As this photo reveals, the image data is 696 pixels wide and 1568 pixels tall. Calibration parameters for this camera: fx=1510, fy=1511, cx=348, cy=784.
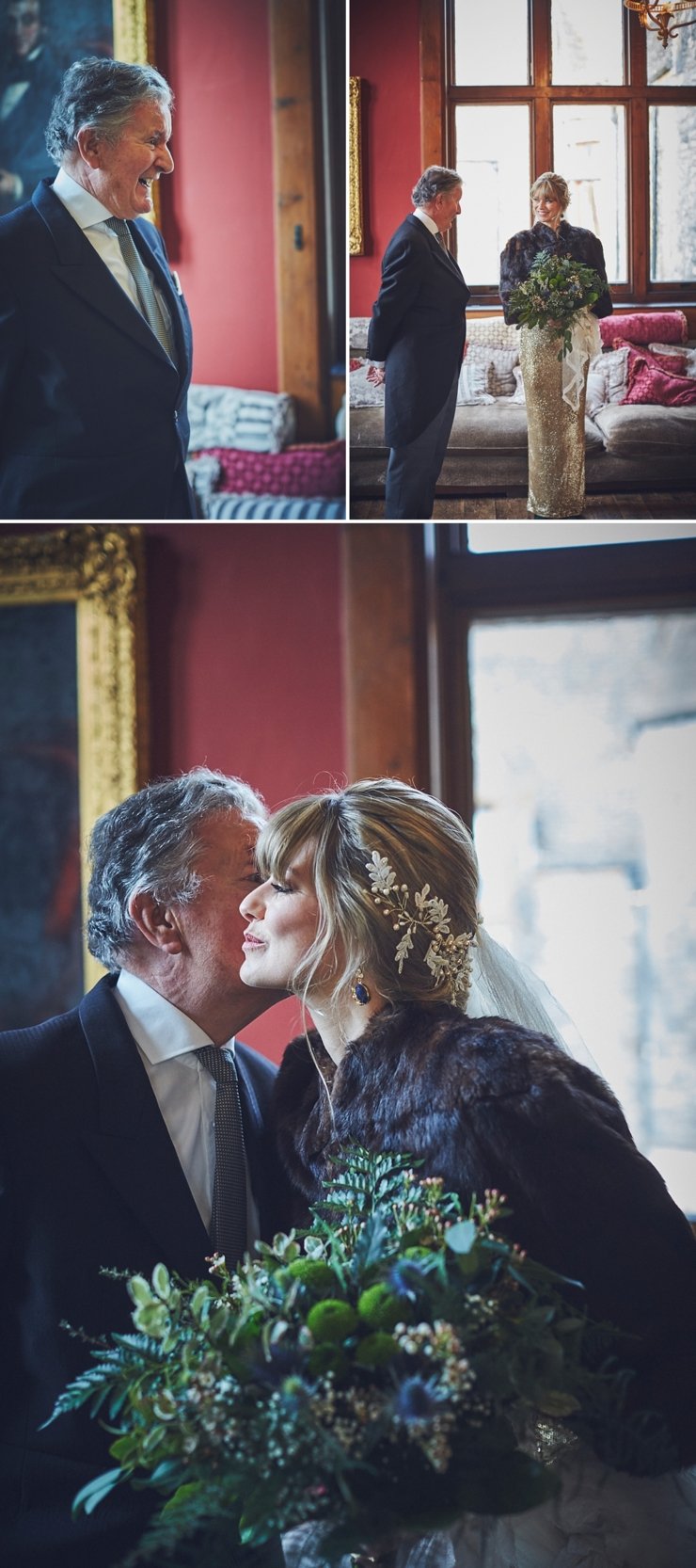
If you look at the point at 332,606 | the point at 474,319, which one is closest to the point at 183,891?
the point at 332,606

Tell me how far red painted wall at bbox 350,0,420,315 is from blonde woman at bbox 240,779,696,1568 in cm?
111

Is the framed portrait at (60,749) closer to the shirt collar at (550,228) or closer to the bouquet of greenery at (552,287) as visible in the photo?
the bouquet of greenery at (552,287)

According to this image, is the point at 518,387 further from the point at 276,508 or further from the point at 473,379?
the point at 276,508

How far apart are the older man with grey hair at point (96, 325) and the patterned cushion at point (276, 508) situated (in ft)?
0.22

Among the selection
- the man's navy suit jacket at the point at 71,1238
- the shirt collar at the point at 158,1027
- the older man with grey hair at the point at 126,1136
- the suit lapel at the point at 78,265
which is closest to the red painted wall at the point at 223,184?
the suit lapel at the point at 78,265

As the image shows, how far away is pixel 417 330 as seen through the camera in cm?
301

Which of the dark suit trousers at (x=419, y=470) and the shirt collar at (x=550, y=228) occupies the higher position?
the shirt collar at (x=550, y=228)

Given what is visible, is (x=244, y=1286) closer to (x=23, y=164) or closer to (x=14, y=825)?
(x=14, y=825)

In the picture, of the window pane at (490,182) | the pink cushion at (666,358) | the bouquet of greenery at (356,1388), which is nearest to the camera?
the bouquet of greenery at (356,1388)

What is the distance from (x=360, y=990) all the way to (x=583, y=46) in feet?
6.17

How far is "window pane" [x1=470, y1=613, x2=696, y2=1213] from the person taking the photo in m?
2.53

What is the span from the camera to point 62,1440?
2.16m

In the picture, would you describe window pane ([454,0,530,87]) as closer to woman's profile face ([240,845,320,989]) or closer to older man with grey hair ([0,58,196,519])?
older man with grey hair ([0,58,196,519])

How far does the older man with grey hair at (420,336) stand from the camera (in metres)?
2.95
